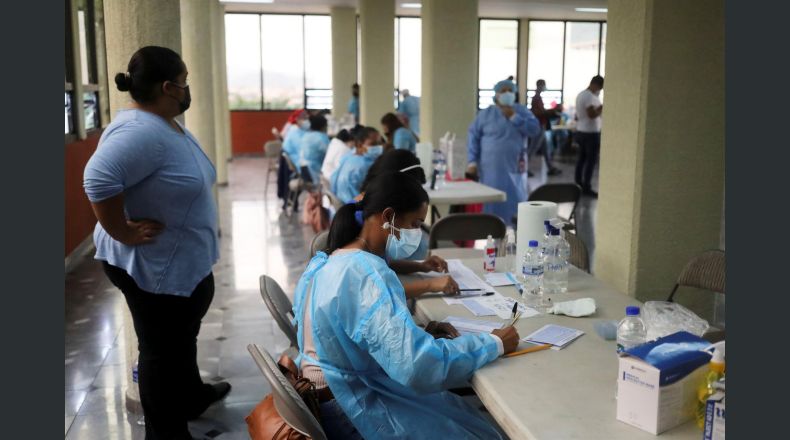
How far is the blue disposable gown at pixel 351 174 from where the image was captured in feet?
17.9

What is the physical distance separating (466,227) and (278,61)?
13.1 m

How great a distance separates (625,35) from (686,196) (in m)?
0.79

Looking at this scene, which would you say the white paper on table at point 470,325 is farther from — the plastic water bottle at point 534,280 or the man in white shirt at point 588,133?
the man in white shirt at point 588,133

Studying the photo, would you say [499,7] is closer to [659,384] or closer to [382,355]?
[382,355]

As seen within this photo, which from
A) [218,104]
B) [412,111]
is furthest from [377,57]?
[218,104]

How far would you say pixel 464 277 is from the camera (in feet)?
9.47

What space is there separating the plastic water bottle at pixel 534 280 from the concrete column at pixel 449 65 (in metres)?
4.36

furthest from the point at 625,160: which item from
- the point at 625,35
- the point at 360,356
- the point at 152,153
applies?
the point at 152,153

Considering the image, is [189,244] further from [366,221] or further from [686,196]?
[686,196]

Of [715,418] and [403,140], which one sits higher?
[403,140]

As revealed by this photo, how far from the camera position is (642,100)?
119 inches

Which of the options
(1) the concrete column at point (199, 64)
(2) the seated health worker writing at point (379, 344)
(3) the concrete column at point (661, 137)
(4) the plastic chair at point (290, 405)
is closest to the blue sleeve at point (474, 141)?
(1) the concrete column at point (199, 64)

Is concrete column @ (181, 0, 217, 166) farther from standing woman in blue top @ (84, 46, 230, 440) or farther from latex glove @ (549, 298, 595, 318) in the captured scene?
latex glove @ (549, 298, 595, 318)

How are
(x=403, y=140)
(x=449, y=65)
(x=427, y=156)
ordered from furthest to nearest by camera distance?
(x=403, y=140)
(x=449, y=65)
(x=427, y=156)
